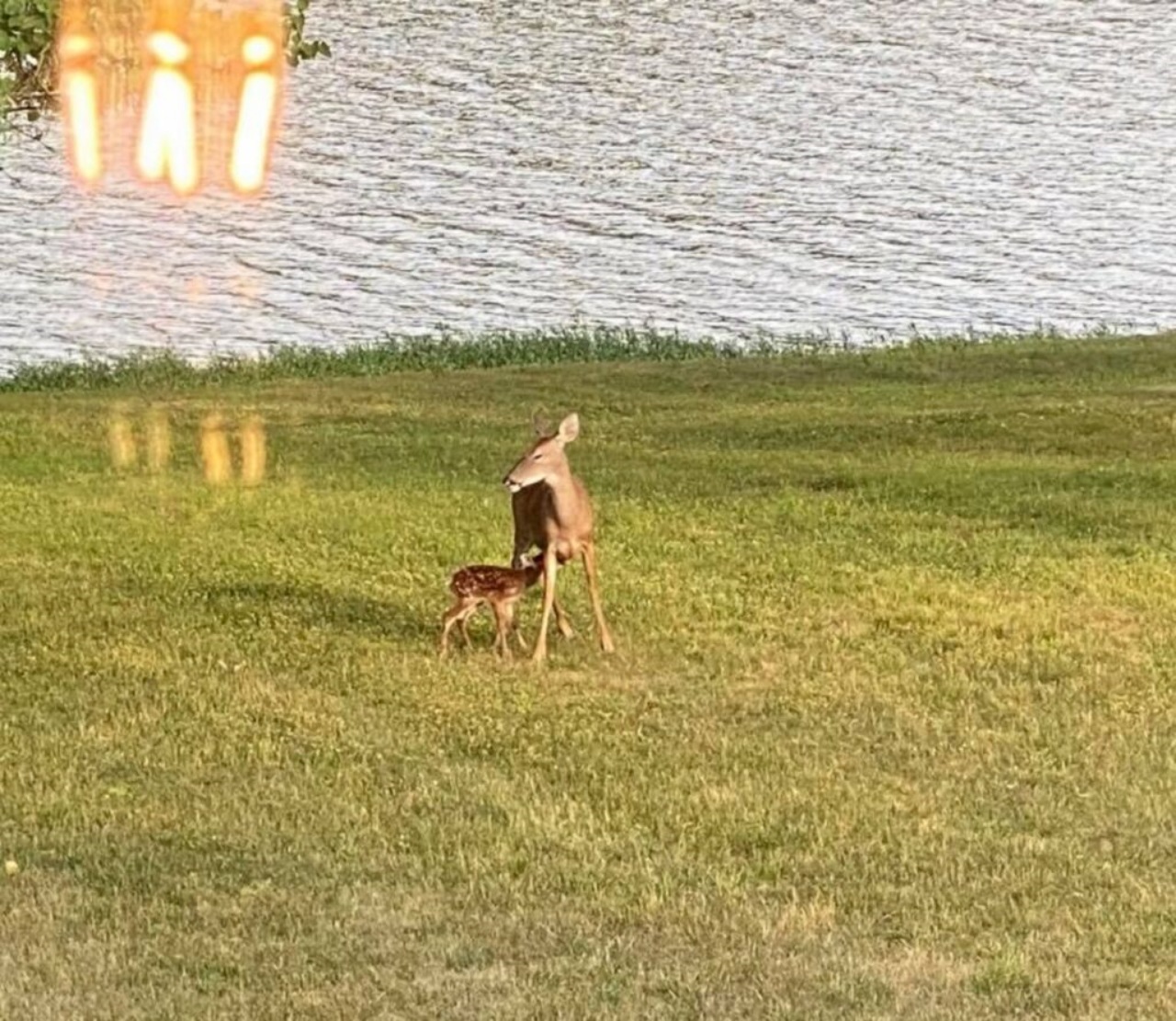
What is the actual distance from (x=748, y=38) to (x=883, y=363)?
131 feet

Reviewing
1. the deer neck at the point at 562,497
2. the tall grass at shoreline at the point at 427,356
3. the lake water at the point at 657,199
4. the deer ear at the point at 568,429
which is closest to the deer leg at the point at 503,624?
the deer neck at the point at 562,497

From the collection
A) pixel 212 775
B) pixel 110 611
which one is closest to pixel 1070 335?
pixel 110 611

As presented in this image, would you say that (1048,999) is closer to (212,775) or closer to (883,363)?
(212,775)

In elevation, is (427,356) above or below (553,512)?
below

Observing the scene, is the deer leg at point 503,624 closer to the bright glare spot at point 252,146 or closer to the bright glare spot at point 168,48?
the bright glare spot at point 168,48

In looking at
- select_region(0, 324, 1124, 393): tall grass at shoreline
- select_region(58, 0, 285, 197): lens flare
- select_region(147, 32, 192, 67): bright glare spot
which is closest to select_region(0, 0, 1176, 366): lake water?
select_region(0, 324, 1124, 393): tall grass at shoreline

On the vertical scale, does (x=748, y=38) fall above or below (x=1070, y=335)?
above

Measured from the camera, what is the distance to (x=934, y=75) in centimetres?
5825

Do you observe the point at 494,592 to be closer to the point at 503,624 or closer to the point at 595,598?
the point at 503,624

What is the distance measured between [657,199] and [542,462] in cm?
3334

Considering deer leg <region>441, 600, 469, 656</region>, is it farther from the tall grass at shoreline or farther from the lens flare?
the tall grass at shoreline

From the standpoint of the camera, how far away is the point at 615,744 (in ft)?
33.9

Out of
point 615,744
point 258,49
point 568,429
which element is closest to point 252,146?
point 258,49

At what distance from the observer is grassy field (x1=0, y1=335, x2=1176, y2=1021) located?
24.8 feet
